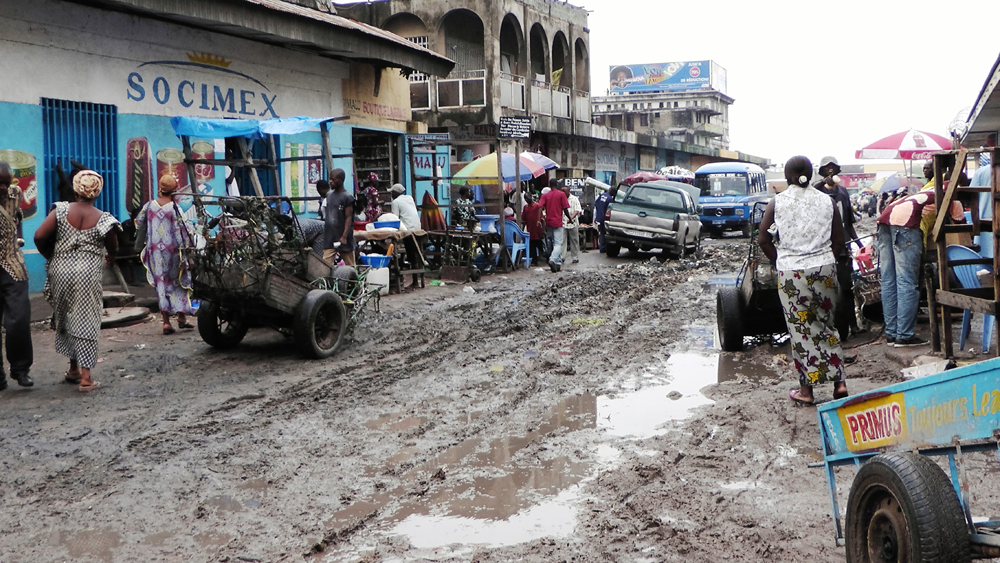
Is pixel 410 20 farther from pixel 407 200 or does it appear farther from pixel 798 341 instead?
pixel 798 341

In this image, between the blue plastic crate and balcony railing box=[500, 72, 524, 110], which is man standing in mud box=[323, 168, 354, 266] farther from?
balcony railing box=[500, 72, 524, 110]

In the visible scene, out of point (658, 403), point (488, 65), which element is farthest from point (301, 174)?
point (488, 65)

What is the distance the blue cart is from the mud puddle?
1421mm

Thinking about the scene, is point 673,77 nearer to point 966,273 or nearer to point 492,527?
point 966,273

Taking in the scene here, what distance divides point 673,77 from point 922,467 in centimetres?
7574

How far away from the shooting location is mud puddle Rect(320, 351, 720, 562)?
410 centimetres

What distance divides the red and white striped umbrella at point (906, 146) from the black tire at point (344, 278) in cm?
1150

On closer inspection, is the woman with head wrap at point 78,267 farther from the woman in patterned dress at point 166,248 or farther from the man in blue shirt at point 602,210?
the man in blue shirt at point 602,210

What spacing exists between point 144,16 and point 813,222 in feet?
34.5

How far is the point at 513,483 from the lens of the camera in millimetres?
4879

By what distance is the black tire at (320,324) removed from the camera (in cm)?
850

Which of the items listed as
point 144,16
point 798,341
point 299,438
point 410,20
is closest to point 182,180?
point 144,16

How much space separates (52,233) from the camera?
23.9 feet

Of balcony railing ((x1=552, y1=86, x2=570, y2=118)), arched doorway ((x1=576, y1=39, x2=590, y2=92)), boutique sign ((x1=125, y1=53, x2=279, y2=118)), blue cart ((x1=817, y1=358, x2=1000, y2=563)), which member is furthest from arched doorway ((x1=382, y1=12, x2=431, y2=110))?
blue cart ((x1=817, y1=358, x2=1000, y2=563))
